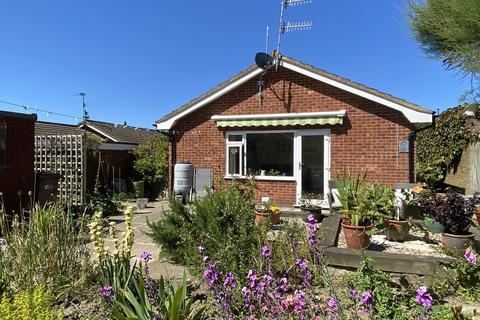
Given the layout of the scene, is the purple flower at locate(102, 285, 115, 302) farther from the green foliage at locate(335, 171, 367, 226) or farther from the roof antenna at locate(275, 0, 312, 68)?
the roof antenna at locate(275, 0, 312, 68)

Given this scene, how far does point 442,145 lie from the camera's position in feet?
49.4

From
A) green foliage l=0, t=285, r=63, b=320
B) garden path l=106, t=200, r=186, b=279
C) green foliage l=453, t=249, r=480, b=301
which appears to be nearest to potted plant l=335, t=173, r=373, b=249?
green foliage l=453, t=249, r=480, b=301

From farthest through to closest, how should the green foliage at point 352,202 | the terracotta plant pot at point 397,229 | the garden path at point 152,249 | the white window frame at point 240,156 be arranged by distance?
the white window frame at point 240,156 → the terracotta plant pot at point 397,229 → the green foliage at point 352,202 → the garden path at point 152,249

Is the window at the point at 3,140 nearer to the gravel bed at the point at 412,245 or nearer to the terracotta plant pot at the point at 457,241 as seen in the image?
the gravel bed at the point at 412,245

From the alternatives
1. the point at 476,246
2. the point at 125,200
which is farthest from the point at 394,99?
the point at 125,200

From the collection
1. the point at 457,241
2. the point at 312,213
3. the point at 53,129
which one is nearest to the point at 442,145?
the point at 312,213

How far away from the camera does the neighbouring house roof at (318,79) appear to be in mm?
9656

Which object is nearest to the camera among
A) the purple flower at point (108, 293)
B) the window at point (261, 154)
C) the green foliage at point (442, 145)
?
the purple flower at point (108, 293)

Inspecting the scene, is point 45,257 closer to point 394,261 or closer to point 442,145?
point 394,261

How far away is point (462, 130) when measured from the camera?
1406cm

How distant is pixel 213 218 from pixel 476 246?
3.83 m

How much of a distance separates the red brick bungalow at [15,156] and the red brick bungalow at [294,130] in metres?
4.42

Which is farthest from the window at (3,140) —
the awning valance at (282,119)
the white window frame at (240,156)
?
the white window frame at (240,156)

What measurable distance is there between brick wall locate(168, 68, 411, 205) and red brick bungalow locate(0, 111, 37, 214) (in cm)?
473
